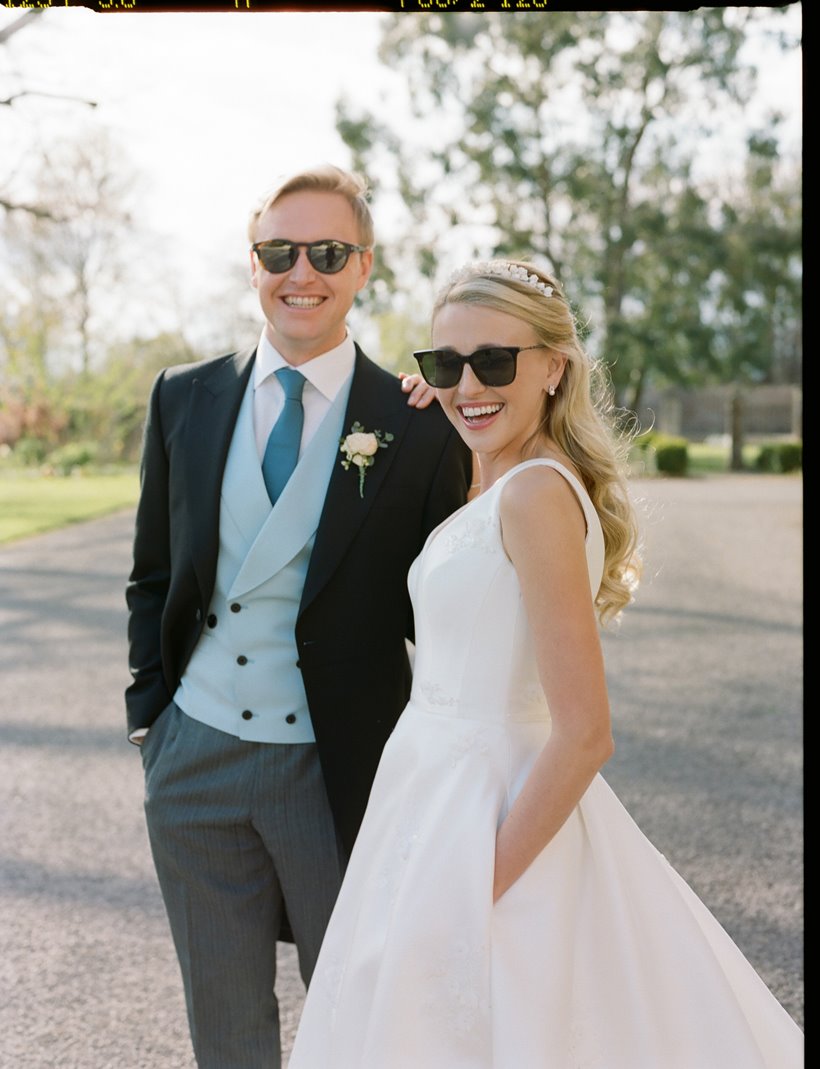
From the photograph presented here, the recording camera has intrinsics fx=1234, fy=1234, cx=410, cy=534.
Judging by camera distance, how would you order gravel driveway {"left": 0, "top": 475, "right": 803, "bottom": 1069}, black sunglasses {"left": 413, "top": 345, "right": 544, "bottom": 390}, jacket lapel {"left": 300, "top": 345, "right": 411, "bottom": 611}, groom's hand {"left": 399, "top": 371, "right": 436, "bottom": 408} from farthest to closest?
gravel driveway {"left": 0, "top": 475, "right": 803, "bottom": 1069} < groom's hand {"left": 399, "top": 371, "right": 436, "bottom": 408} < jacket lapel {"left": 300, "top": 345, "right": 411, "bottom": 611} < black sunglasses {"left": 413, "top": 345, "right": 544, "bottom": 390}

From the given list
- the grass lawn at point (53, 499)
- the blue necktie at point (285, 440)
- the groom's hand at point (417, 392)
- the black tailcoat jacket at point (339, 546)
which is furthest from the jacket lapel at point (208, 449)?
the grass lawn at point (53, 499)

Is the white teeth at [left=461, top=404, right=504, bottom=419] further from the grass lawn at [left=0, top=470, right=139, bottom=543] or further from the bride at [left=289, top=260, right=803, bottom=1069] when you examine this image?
the grass lawn at [left=0, top=470, right=139, bottom=543]

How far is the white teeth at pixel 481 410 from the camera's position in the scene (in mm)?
2371

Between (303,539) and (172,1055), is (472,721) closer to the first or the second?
(303,539)

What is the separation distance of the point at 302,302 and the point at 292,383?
0.20 metres

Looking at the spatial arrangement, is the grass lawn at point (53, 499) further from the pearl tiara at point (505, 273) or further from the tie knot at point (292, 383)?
the pearl tiara at point (505, 273)

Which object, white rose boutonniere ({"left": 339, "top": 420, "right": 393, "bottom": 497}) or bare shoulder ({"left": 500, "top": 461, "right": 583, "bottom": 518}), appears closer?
bare shoulder ({"left": 500, "top": 461, "right": 583, "bottom": 518})

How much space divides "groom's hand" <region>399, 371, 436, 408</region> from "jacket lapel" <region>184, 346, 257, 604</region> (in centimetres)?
40

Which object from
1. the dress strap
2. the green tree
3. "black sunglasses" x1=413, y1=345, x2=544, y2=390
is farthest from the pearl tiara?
the green tree

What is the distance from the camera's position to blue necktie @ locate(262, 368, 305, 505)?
115 inches

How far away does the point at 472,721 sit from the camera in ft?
7.51

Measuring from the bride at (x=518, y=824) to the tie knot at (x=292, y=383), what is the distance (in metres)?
0.56

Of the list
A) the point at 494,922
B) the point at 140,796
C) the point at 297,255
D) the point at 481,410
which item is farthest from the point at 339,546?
the point at 140,796

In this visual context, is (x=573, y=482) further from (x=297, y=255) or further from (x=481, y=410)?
(x=297, y=255)
